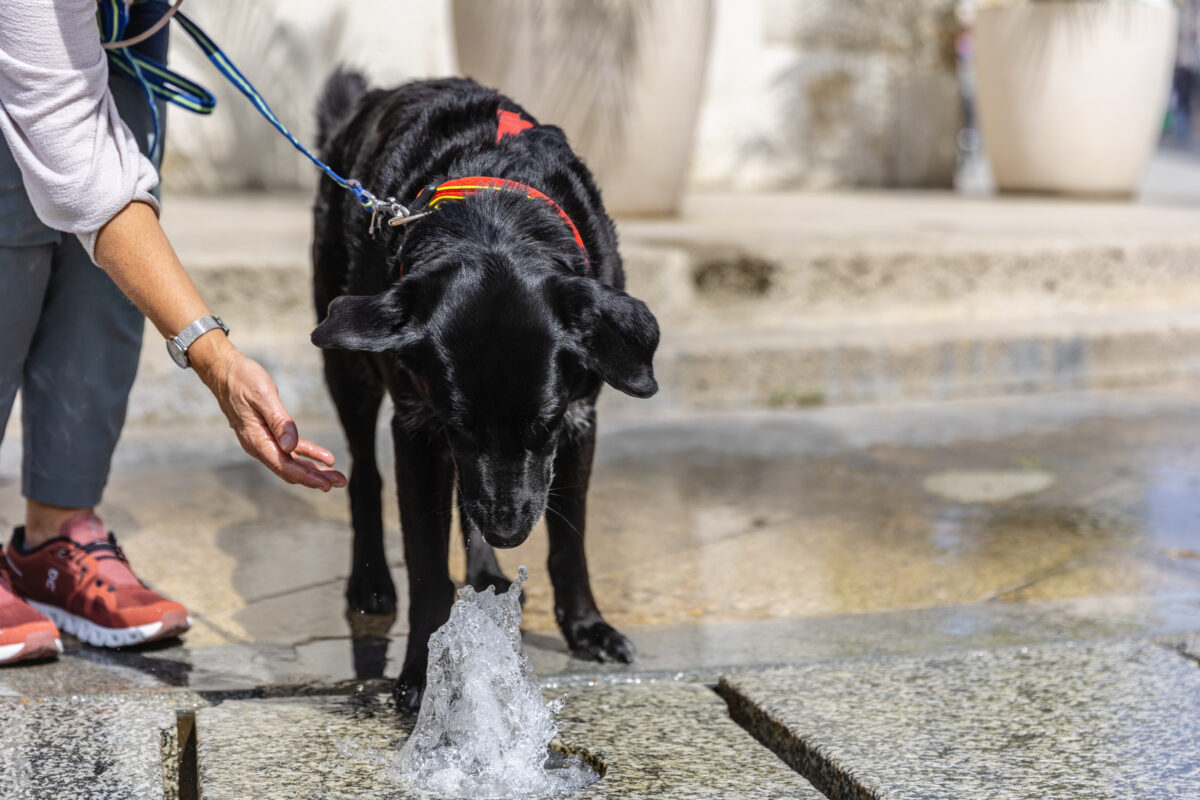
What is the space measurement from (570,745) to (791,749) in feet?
1.11

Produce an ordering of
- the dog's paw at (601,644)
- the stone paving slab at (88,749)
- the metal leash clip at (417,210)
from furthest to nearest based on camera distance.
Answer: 1. the dog's paw at (601,644)
2. the metal leash clip at (417,210)
3. the stone paving slab at (88,749)

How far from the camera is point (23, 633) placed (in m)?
2.38

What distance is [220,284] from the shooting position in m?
4.58

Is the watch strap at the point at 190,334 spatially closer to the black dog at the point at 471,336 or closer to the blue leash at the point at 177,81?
the black dog at the point at 471,336

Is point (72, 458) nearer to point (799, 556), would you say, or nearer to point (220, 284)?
point (799, 556)

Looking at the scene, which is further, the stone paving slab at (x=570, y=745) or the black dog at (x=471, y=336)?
the black dog at (x=471, y=336)

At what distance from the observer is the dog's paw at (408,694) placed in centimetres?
225

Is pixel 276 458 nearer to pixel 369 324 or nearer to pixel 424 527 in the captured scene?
pixel 369 324

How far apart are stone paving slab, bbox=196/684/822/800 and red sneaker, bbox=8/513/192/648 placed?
15.2 inches

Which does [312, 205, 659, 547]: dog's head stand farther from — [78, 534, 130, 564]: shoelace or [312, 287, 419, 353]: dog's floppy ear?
[78, 534, 130, 564]: shoelace

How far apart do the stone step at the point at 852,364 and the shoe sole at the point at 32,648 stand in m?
2.01

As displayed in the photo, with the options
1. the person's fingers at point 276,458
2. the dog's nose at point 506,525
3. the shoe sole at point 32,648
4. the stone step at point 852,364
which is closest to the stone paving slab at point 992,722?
the dog's nose at point 506,525

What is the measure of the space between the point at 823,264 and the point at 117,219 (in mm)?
3543

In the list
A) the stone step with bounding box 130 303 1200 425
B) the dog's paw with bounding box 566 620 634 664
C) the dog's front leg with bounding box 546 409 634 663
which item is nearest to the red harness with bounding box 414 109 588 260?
the dog's front leg with bounding box 546 409 634 663
